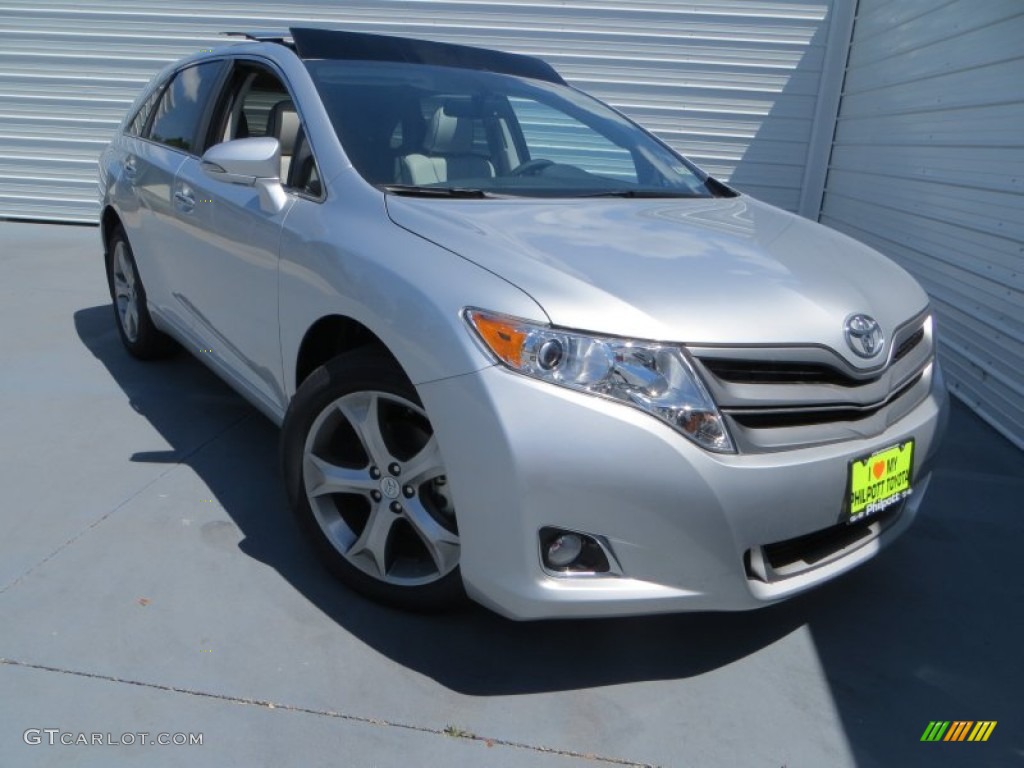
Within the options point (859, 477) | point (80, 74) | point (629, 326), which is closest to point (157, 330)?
point (629, 326)

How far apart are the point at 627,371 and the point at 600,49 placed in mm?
6719

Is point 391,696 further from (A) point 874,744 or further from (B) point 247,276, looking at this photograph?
(B) point 247,276

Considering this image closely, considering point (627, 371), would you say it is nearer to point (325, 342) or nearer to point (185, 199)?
point (325, 342)

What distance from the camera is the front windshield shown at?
292 cm

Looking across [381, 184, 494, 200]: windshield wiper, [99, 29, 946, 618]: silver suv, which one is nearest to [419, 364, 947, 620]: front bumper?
[99, 29, 946, 618]: silver suv

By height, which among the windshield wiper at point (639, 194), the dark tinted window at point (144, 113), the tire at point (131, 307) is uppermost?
the windshield wiper at point (639, 194)

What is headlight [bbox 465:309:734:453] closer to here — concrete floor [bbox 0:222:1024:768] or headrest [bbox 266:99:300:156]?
concrete floor [bbox 0:222:1024:768]

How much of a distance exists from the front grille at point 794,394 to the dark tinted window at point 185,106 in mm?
2623

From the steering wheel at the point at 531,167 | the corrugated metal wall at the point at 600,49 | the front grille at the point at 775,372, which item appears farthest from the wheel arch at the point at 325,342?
the corrugated metal wall at the point at 600,49

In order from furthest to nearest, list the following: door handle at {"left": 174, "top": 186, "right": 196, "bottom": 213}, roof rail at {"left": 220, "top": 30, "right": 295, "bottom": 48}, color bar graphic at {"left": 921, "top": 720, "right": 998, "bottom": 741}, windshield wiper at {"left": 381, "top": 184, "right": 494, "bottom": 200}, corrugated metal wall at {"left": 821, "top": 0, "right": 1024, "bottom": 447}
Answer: corrugated metal wall at {"left": 821, "top": 0, "right": 1024, "bottom": 447}
door handle at {"left": 174, "top": 186, "right": 196, "bottom": 213}
roof rail at {"left": 220, "top": 30, "right": 295, "bottom": 48}
windshield wiper at {"left": 381, "top": 184, "right": 494, "bottom": 200}
color bar graphic at {"left": 921, "top": 720, "right": 998, "bottom": 741}

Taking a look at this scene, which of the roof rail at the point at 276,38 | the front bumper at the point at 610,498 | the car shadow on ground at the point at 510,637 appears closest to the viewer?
the front bumper at the point at 610,498

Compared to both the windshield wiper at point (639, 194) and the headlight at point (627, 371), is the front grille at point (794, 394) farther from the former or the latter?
the windshield wiper at point (639, 194)

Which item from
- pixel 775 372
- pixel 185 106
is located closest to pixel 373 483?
pixel 775 372

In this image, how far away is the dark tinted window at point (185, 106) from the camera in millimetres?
3854
